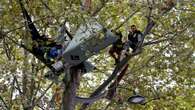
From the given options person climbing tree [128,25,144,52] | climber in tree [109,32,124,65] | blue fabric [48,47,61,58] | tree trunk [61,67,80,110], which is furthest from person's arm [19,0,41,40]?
person climbing tree [128,25,144,52]

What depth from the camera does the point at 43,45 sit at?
23.9ft

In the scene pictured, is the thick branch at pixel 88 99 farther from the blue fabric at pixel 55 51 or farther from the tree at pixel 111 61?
the blue fabric at pixel 55 51

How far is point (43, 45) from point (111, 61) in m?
2.70

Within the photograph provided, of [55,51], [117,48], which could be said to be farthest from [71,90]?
[117,48]

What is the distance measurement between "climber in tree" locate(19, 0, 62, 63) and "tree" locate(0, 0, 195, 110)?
11 cm

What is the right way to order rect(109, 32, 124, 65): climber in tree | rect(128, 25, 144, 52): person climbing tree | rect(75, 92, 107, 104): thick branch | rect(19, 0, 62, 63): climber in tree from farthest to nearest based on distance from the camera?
rect(75, 92, 107, 104): thick branch < rect(109, 32, 124, 65): climber in tree < rect(128, 25, 144, 52): person climbing tree < rect(19, 0, 62, 63): climber in tree

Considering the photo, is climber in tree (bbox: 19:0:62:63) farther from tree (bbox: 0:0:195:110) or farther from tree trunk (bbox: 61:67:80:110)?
tree trunk (bbox: 61:67:80:110)

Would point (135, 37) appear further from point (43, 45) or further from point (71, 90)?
point (43, 45)

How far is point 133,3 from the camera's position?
24.4ft

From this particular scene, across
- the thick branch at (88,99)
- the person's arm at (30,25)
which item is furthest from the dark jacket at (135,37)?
the person's arm at (30,25)

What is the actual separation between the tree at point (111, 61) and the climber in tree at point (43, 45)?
0.11m

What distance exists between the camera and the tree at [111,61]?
689 centimetres

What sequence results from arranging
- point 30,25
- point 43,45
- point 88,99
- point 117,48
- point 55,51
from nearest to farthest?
1. point 30,25
2. point 55,51
3. point 43,45
4. point 117,48
5. point 88,99

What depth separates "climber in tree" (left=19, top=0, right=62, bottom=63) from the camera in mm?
7050
